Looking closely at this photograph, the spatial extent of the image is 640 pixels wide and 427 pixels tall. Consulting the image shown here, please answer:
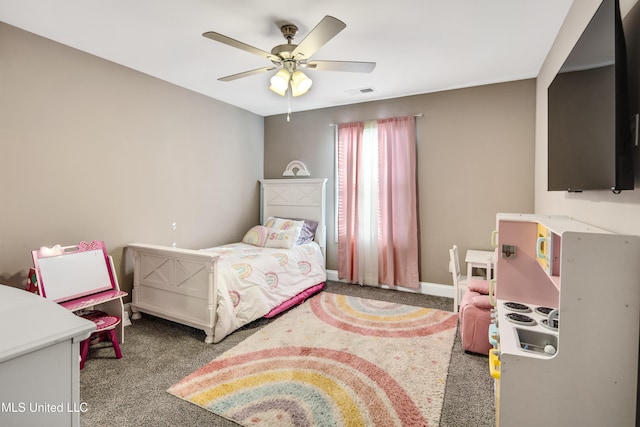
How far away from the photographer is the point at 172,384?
2027 mm

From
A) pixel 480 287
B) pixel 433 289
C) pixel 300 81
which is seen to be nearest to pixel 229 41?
pixel 300 81

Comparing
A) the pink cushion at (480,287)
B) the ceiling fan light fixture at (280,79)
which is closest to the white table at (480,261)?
the pink cushion at (480,287)

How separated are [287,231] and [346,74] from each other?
2006 millimetres

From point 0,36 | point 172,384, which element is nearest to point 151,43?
point 0,36

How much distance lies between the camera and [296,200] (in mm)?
4547

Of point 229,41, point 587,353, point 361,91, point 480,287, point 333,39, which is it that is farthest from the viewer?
point 361,91

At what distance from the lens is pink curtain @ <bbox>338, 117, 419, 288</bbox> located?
3.84m

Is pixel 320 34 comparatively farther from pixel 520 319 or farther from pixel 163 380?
pixel 163 380

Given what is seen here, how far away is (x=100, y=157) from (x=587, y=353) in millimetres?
3603

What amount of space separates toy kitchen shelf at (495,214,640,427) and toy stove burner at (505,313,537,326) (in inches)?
17.7

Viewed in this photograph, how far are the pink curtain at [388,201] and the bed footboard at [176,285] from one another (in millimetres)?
2149

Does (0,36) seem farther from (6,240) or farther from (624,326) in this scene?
(624,326)

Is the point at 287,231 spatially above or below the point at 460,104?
below

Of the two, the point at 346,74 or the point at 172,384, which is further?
the point at 346,74
